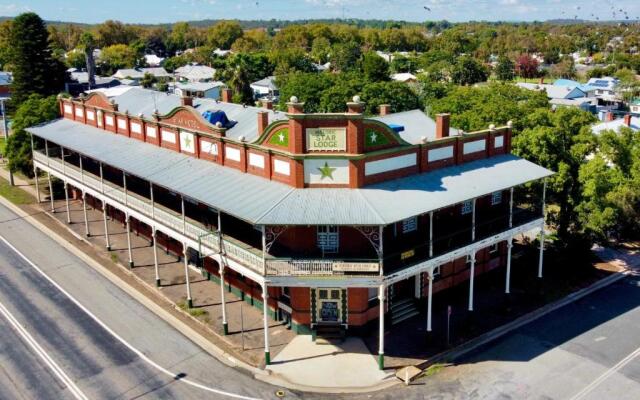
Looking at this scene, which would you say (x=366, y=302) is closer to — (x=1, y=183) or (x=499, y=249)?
(x=499, y=249)

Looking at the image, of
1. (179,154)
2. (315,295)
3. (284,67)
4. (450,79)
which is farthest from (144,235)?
(450,79)

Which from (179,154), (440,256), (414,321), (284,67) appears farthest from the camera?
(284,67)

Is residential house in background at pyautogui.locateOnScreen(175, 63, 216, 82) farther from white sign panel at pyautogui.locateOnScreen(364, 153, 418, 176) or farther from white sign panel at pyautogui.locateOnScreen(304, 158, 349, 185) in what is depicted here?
white sign panel at pyautogui.locateOnScreen(304, 158, 349, 185)

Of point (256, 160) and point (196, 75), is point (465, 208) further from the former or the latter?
point (196, 75)

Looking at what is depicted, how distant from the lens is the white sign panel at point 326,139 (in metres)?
25.6

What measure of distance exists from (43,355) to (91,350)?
6.65 ft

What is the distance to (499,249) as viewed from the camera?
113 feet

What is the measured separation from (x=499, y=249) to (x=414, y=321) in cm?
864

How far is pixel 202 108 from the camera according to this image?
39875 millimetres

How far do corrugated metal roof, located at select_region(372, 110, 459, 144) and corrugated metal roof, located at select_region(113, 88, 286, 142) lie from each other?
263 inches

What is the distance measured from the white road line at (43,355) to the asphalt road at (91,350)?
0.04 meters

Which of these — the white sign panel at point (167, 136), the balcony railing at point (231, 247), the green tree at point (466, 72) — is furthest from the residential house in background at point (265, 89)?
the balcony railing at point (231, 247)

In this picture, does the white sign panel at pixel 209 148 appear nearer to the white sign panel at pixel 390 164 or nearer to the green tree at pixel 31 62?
the white sign panel at pixel 390 164

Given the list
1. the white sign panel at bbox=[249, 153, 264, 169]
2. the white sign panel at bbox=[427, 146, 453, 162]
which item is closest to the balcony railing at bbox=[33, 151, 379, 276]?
the white sign panel at bbox=[249, 153, 264, 169]
